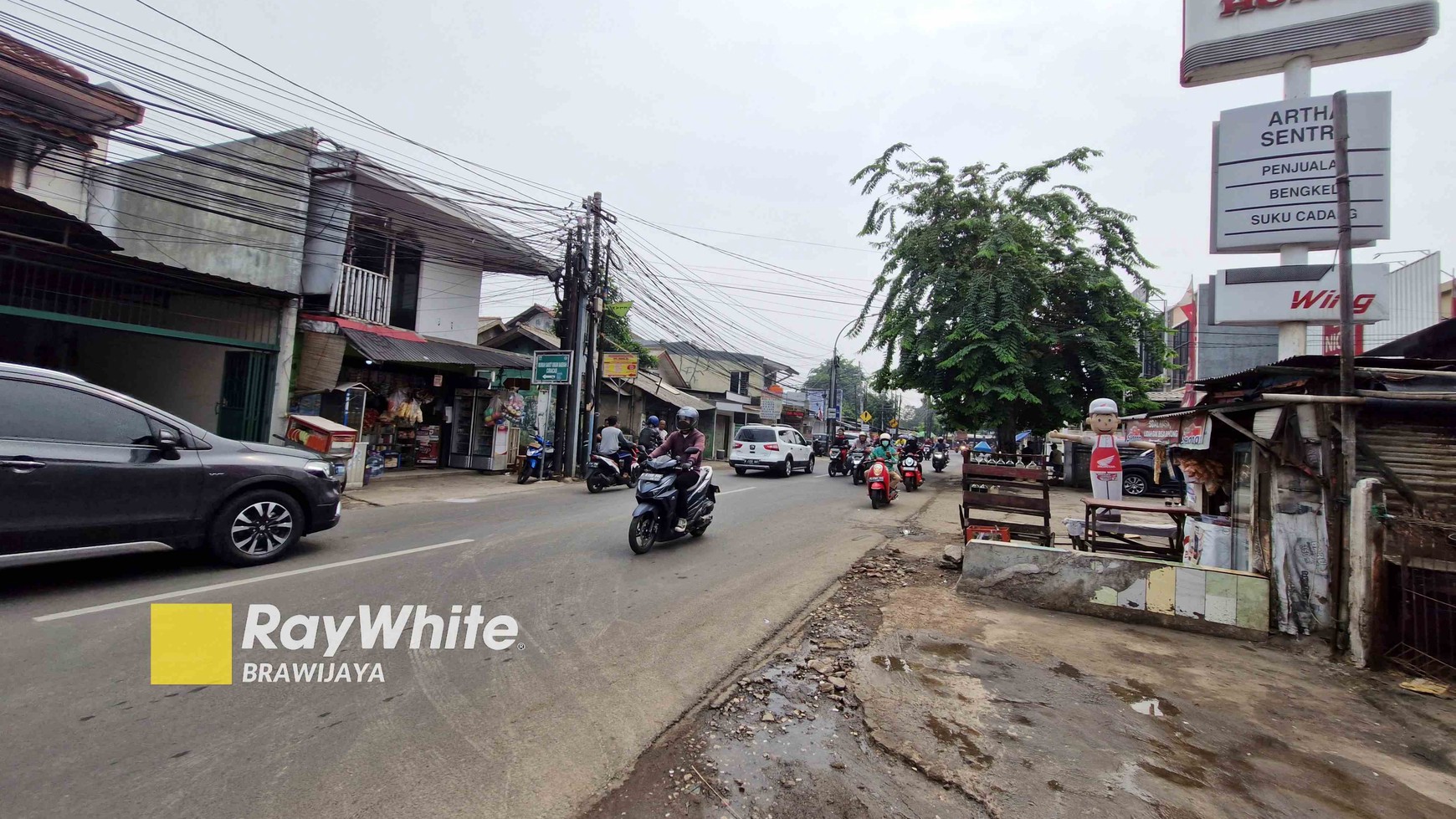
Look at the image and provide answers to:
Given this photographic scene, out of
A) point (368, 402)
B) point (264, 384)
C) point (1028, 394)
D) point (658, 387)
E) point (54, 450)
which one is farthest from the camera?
point (658, 387)

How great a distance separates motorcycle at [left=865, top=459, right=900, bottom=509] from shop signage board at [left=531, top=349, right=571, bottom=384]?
7296 mm

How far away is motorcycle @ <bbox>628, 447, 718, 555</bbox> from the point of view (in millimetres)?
6720

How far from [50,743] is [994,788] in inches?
154

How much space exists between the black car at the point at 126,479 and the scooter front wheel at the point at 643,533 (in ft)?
9.80

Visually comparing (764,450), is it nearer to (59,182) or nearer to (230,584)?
(230,584)

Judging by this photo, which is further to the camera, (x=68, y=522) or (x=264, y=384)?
(x=264, y=384)

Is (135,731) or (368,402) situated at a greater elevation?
(368,402)

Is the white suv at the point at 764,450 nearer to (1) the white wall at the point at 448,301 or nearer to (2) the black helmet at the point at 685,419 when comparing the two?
(1) the white wall at the point at 448,301

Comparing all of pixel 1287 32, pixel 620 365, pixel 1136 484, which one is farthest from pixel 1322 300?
pixel 620 365

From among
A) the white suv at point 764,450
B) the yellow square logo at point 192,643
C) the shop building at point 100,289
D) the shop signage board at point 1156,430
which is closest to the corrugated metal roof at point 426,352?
the shop building at point 100,289

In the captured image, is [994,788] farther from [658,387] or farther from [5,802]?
[658,387]

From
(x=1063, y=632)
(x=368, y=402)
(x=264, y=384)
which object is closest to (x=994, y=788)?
(x=1063, y=632)

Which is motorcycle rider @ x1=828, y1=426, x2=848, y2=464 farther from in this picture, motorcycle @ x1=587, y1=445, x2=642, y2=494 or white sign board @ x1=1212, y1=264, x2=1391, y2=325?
white sign board @ x1=1212, y1=264, x2=1391, y2=325

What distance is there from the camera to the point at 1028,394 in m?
16.8
